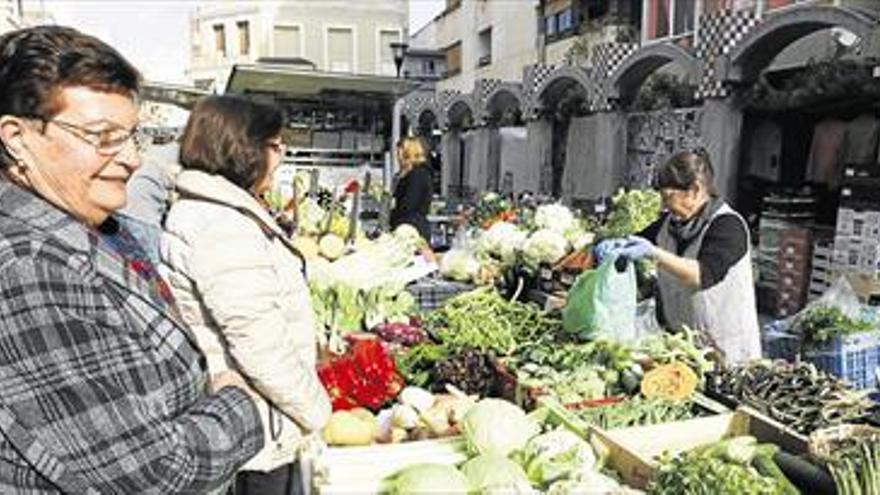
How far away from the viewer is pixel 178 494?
1.39 metres

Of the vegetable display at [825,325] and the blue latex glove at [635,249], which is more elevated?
the blue latex glove at [635,249]

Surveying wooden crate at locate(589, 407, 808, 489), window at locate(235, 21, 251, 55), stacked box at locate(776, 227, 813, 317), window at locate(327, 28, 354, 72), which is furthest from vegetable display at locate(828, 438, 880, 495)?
window at locate(235, 21, 251, 55)

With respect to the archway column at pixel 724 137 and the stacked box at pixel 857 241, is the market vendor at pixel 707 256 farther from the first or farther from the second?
the archway column at pixel 724 137

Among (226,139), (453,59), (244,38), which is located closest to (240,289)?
(226,139)

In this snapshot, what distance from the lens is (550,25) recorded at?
22.7 metres

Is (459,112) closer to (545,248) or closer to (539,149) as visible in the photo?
(539,149)

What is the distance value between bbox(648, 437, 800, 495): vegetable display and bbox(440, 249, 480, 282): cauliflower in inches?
119

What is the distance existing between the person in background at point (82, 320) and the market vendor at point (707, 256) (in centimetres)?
224

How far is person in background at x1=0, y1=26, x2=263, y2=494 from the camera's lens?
1212 mm

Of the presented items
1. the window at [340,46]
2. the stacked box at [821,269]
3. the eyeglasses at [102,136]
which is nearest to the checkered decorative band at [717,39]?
the stacked box at [821,269]

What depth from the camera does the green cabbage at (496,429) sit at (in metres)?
2.26

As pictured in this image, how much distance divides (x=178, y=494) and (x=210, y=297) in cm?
85

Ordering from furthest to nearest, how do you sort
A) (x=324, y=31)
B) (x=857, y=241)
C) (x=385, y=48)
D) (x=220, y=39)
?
(x=220, y=39) → (x=324, y=31) → (x=385, y=48) → (x=857, y=241)

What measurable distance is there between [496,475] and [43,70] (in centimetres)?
149
